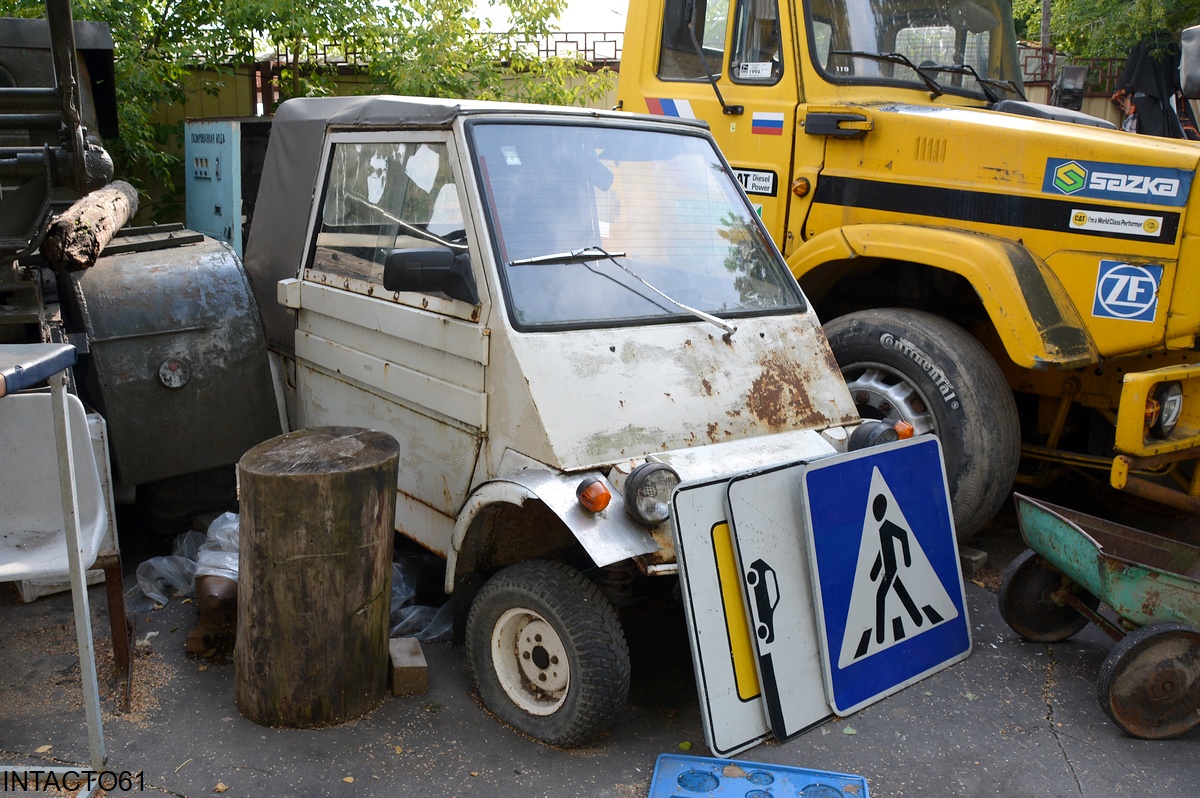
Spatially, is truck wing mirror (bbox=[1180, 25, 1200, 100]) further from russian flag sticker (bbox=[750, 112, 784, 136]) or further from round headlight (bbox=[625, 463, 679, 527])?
round headlight (bbox=[625, 463, 679, 527])

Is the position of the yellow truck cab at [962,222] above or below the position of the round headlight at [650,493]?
above

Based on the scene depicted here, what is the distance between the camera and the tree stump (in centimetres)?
327

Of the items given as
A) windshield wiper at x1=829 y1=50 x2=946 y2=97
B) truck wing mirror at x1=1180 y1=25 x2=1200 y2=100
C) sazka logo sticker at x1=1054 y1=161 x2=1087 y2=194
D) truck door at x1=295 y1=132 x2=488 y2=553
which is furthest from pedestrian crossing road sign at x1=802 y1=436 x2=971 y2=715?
windshield wiper at x1=829 y1=50 x2=946 y2=97

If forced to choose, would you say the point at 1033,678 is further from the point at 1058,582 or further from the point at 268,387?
the point at 268,387

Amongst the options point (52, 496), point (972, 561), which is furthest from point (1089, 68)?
point (52, 496)

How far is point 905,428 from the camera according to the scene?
3.83 m

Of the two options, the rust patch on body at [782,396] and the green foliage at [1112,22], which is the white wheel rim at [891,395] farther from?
the green foliage at [1112,22]

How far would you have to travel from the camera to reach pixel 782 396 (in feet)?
12.5

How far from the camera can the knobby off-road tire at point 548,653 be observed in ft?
10.4

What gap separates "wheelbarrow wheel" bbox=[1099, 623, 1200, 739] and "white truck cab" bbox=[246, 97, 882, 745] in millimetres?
1144

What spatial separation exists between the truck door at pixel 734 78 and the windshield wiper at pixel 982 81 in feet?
2.67

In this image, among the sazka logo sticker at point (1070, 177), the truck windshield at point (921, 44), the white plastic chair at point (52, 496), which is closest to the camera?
the white plastic chair at point (52, 496)

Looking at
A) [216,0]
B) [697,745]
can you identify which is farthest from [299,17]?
[697,745]

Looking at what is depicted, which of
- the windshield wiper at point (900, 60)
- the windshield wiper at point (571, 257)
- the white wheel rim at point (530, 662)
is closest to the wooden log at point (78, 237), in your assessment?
the windshield wiper at point (571, 257)
